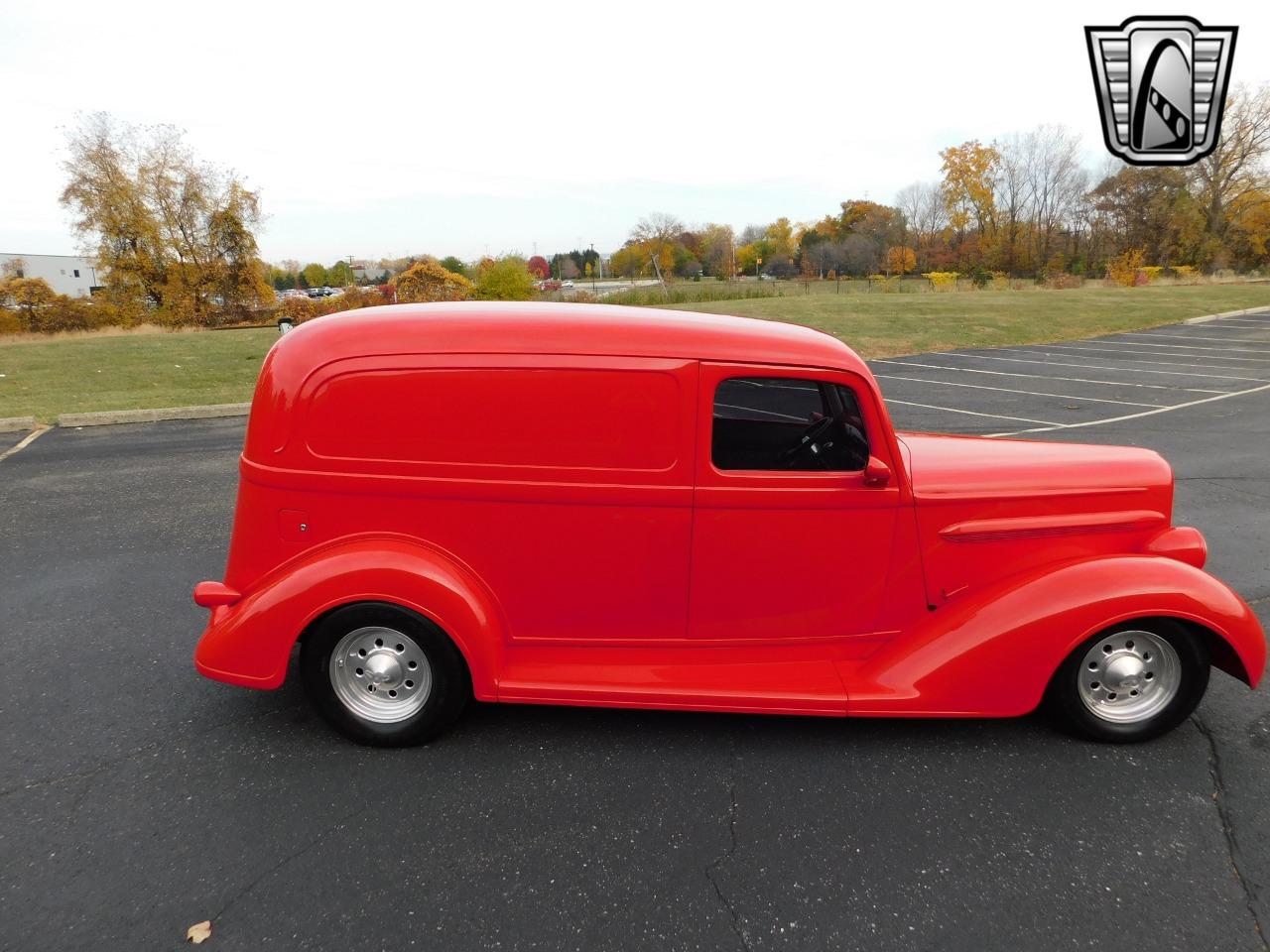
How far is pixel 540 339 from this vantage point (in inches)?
123

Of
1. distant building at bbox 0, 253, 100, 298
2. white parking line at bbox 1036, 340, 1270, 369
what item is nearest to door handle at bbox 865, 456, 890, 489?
white parking line at bbox 1036, 340, 1270, 369

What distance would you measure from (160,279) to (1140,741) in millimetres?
43830

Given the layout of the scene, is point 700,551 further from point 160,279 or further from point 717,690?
point 160,279

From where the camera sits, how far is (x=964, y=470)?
11.0 feet

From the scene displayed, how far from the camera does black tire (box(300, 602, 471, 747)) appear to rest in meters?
3.10

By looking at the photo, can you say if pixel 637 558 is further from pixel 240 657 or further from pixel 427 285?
pixel 427 285

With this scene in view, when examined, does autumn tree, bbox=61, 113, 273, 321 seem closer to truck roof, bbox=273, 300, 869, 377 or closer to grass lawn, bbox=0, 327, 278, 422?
grass lawn, bbox=0, 327, 278, 422

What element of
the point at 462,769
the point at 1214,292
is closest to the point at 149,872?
the point at 462,769

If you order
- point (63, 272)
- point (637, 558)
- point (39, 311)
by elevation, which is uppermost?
point (63, 272)

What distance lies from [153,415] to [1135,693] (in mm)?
12155

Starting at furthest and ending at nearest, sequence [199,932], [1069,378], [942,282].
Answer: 1. [942,282]
2. [1069,378]
3. [199,932]

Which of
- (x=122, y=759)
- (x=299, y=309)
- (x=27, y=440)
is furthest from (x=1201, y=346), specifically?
(x=299, y=309)

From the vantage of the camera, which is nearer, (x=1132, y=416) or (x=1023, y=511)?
(x=1023, y=511)

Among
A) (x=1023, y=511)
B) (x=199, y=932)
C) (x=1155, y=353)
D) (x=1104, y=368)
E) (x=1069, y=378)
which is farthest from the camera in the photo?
(x=1155, y=353)
